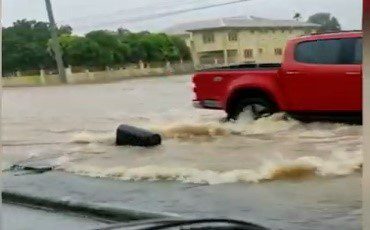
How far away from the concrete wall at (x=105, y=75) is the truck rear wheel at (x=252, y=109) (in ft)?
6.87

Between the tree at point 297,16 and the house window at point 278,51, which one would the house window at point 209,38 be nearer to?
the tree at point 297,16

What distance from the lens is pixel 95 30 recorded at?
14.3ft

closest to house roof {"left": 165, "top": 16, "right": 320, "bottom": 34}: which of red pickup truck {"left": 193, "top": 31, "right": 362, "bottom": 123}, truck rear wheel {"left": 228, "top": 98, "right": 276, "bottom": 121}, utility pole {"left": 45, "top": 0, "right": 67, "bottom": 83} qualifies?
utility pole {"left": 45, "top": 0, "right": 67, "bottom": 83}

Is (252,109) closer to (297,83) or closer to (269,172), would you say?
(297,83)

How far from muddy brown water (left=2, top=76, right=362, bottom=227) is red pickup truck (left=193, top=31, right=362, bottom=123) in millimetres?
113

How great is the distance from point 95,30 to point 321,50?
2.26 m

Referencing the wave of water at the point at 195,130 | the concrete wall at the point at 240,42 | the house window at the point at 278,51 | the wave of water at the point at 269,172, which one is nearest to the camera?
the concrete wall at the point at 240,42

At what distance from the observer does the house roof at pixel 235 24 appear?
4066 mm

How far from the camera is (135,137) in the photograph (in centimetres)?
630

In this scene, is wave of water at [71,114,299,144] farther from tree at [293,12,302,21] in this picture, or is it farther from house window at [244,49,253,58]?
tree at [293,12,302,21]

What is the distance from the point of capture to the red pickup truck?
550 cm

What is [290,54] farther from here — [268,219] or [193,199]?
[268,219]

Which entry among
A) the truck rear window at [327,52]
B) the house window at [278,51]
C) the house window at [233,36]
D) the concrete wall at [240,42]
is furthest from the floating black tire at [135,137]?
the house window at [233,36]

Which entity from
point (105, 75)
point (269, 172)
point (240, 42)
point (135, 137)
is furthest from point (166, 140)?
point (240, 42)
